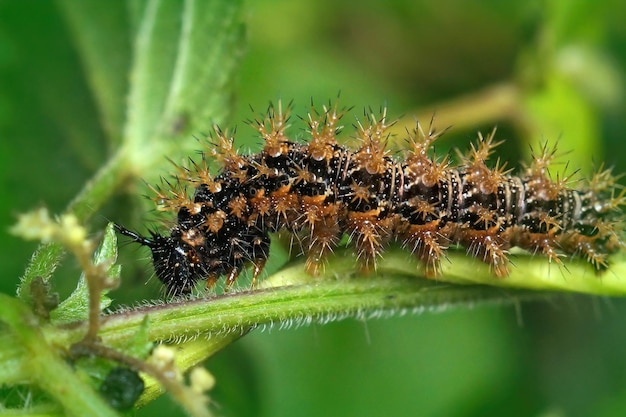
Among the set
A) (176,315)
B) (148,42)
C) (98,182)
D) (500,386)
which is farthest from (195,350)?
(500,386)

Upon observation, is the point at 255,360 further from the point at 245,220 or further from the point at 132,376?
the point at 132,376

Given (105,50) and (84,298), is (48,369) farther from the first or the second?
(105,50)

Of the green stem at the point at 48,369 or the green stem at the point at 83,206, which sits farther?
the green stem at the point at 83,206

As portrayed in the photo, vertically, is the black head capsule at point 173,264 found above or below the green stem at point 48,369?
above

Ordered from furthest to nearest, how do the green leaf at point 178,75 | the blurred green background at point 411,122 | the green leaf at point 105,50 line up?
the green leaf at point 105,50 → the blurred green background at point 411,122 → the green leaf at point 178,75

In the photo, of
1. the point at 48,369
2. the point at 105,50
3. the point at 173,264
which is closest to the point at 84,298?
the point at 48,369

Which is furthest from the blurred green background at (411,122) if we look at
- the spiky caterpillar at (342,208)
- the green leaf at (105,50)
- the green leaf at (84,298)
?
the green leaf at (84,298)

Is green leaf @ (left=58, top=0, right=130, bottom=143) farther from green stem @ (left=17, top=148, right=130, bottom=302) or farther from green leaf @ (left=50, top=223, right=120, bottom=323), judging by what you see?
green leaf @ (left=50, top=223, right=120, bottom=323)

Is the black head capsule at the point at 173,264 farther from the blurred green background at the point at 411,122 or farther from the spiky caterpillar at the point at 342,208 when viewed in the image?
the blurred green background at the point at 411,122
